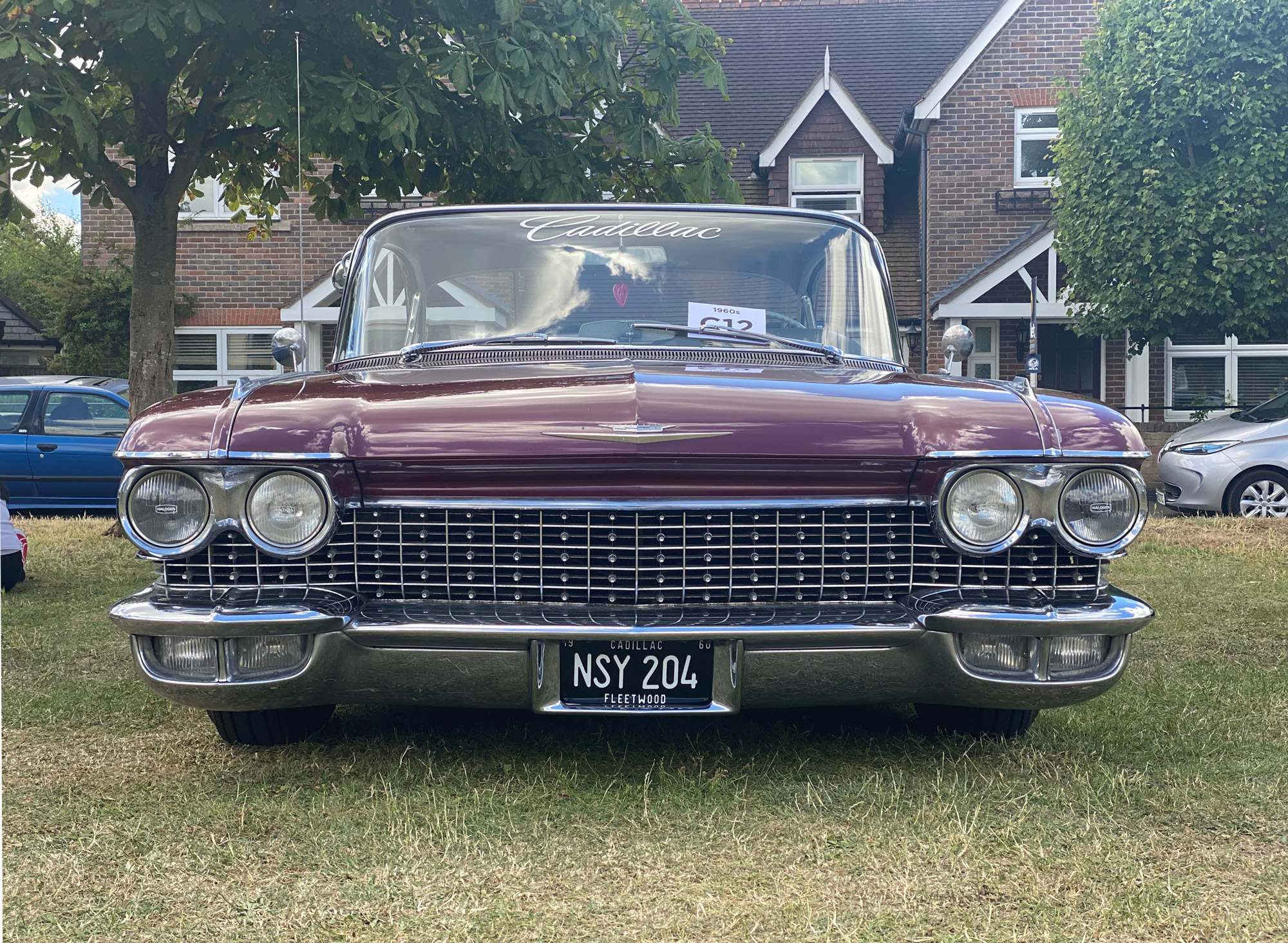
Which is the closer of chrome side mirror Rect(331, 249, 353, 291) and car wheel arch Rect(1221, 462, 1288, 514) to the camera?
chrome side mirror Rect(331, 249, 353, 291)

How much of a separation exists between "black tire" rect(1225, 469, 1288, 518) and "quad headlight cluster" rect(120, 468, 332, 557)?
36.0 ft

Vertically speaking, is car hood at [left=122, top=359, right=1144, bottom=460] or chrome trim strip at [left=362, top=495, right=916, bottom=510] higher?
car hood at [left=122, top=359, right=1144, bottom=460]

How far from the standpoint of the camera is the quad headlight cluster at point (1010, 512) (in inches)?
131

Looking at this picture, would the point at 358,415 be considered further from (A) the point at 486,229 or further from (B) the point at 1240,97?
(B) the point at 1240,97

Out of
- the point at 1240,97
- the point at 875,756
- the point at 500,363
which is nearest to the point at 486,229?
the point at 500,363

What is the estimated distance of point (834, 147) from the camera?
21.8m

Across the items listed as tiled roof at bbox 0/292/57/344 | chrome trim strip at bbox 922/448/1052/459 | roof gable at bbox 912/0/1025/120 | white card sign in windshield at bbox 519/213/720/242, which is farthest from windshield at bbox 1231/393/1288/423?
tiled roof at bbox 0/292/57/344

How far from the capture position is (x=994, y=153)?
21.4m

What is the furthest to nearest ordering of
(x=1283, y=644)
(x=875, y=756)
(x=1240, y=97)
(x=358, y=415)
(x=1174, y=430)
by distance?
(x=1174, y=430), (x=1240, y=97), (x=1283, y=644), (x=875, y=756), (x=358, y=415)

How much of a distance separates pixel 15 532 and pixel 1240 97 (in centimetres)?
1459

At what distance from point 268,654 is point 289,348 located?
1.74 metres

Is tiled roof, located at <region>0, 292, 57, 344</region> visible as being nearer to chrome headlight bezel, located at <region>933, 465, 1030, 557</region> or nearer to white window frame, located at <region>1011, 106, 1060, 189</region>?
white window frame, located at <region>1011, 106, 1060, 189</region>

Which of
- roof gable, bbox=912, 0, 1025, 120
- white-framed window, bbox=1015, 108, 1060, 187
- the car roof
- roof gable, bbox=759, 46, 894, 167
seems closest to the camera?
the car roof

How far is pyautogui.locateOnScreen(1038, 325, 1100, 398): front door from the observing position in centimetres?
2159
